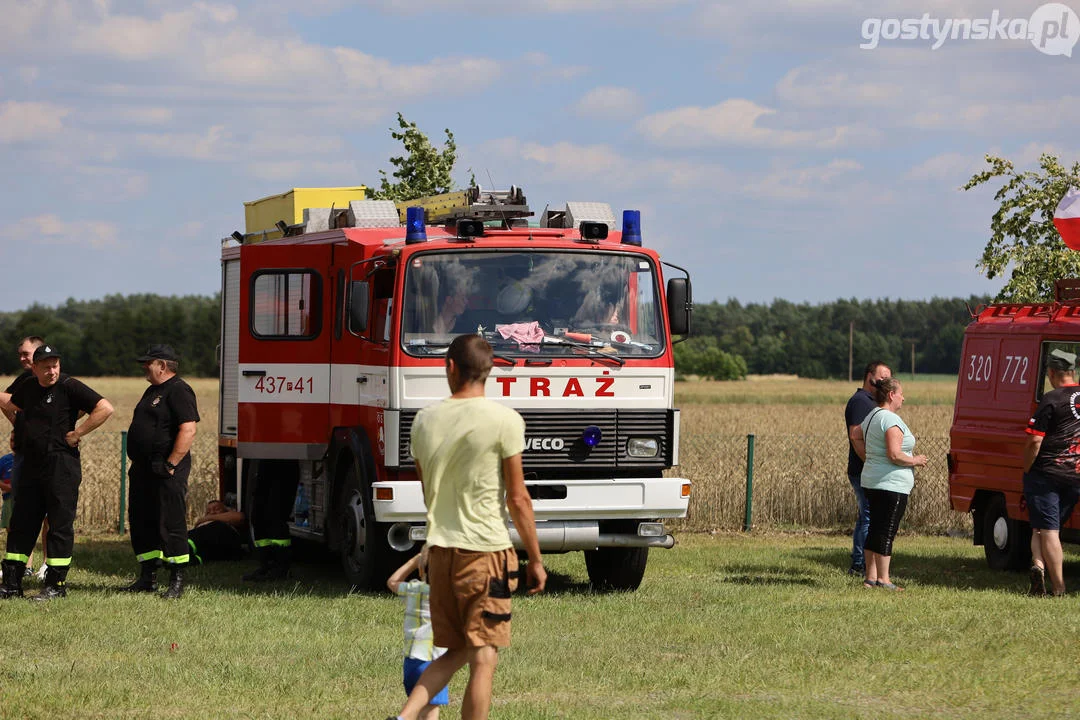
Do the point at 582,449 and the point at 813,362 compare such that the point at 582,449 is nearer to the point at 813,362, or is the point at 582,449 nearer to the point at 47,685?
the point at 47,685

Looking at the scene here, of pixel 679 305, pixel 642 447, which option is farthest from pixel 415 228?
pixel 642 447

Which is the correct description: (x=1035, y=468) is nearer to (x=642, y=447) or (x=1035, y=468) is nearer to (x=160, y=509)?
(x=642, y=447)

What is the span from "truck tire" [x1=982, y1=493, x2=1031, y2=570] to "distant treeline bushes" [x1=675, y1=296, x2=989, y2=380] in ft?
248

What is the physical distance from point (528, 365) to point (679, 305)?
1298mm

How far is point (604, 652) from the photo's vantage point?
29.0ft

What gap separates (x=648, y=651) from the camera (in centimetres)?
897

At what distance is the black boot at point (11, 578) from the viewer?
36.4ft

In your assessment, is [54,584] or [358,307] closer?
[358,307]

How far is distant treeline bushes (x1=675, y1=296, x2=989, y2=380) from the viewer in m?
96.9

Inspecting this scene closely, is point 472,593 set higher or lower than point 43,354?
lower

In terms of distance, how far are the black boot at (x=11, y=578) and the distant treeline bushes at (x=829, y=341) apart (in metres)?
79.0

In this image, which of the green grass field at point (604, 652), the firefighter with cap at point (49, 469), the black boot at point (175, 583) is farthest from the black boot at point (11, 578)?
the black boot at point (175, 583)

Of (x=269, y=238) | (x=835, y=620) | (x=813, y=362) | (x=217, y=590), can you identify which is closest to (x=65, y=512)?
(x=217, y=590)

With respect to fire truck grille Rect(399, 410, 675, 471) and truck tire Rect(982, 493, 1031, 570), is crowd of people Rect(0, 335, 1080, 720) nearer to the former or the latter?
truck tire Rect(982, 493, 1031, 570)
